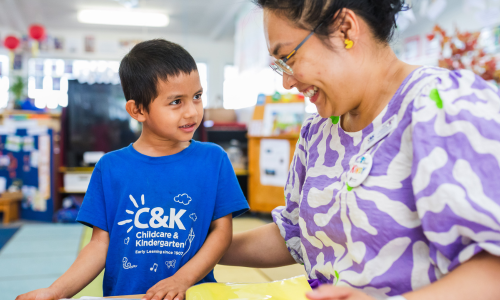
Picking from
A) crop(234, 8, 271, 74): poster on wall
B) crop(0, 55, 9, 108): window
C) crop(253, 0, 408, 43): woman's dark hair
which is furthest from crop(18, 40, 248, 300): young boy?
crop(0, 55, 9, 108): window

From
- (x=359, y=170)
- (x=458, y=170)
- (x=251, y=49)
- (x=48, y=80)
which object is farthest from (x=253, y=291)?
(x=48, y=80)

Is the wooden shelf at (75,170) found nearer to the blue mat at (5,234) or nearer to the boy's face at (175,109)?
the blue mat at (5,234)

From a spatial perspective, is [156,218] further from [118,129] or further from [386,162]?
[118,129]

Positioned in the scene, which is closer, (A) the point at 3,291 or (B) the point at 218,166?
(B) the point at 218,166

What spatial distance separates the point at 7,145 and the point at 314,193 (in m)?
4.16

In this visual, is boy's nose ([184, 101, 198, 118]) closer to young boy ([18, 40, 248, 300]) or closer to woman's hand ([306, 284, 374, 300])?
young boy ([18, 40, 248, 300])

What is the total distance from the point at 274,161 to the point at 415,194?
3.21 metres

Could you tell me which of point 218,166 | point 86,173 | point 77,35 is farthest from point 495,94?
point 77,35

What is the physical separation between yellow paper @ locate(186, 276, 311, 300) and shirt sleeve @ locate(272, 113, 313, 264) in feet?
0.64

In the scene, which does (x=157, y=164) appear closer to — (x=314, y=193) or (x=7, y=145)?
(x=314, y=193)

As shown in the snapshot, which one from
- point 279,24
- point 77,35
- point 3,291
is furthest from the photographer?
point 77,35

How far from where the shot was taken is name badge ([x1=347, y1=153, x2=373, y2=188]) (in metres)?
0.62

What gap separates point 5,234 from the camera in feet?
11.4

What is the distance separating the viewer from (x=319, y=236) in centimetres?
73
